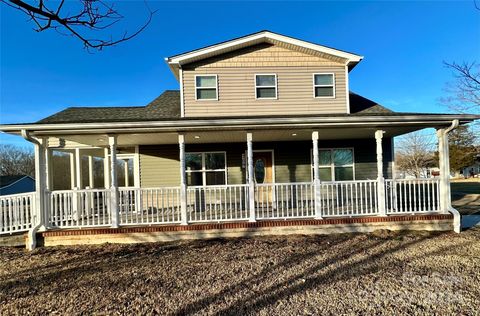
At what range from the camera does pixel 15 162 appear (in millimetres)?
39969

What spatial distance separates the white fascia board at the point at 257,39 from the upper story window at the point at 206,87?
0.72 metres

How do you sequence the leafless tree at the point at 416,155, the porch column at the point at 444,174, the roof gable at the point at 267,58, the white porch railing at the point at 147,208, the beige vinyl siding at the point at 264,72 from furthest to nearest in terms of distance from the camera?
1. the leafless tree at the point at 416,155
2. the roof gable at the point at 267,58
3. the beige vinyl siding at the point at 264,72
4. the porch column at the point at 444,174
5. the white porch railing at the point at 147,208

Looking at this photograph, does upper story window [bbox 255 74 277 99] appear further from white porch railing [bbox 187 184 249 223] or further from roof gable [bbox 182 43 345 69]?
white porch railing [bbox 187 184 249 223]

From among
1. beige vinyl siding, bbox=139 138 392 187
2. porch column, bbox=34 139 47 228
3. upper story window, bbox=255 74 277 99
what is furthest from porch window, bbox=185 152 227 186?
porch column, bbox=34 139 47 228

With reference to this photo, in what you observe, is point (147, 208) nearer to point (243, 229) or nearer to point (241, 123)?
point (243, 229)

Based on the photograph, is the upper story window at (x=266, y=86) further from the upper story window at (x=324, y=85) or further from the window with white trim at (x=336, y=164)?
the window with white trim at (x=336, y=164)

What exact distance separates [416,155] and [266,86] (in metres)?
32.2

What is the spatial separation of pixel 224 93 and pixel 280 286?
663 cm

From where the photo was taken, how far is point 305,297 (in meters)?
3.94

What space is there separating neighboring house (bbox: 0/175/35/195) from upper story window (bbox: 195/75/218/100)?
24.8 metres

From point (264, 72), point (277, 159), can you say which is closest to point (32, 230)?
point (277, 159)

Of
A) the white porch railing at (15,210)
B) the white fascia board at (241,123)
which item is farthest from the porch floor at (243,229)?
the white fascia board at (241,123)

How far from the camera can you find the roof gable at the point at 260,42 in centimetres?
921

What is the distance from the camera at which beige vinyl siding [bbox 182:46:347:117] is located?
9438 millimetres
